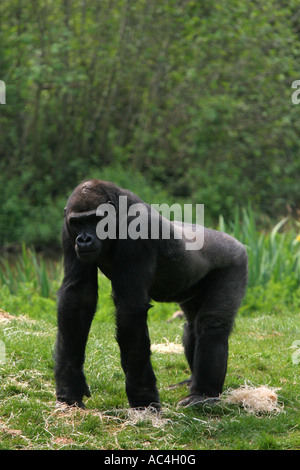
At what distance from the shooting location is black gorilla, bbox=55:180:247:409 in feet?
12.5

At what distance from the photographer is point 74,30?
11.8 meters

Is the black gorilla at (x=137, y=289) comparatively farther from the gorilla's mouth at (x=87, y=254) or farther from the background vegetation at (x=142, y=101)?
the background vegetation at (x=142, y=101)

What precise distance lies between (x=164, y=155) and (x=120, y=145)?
0.85 meters

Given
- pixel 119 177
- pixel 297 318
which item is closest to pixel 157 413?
pixel 297 318

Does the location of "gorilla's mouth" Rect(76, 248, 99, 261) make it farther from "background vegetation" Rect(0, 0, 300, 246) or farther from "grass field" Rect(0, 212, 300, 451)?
"background vegetation" Rect(0, 0, 300, 246)

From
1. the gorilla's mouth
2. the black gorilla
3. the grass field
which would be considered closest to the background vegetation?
the grass field

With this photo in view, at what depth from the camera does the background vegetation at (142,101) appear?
37.4 ft

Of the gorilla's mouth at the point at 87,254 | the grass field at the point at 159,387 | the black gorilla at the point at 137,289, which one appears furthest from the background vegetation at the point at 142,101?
the gorilla's mouth at the point at 87,254

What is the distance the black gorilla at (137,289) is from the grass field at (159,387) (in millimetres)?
162

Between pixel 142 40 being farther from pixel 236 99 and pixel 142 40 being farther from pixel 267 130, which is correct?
pixel 267 130

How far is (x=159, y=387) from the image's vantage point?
4711mm

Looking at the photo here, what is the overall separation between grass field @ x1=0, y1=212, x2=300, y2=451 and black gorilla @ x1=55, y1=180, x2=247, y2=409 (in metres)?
0.16

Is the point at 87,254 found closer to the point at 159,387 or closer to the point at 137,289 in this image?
the point at 137,289

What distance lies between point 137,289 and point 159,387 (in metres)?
1.16
